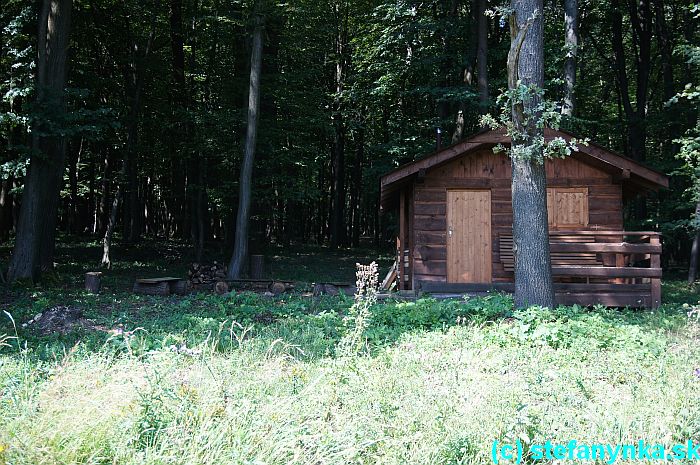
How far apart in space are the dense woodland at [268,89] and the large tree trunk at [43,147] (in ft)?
0.12

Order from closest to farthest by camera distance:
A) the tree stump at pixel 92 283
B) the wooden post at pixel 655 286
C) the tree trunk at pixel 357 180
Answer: the wooden post at pixel 655 286, the tree stump at pixel 92 283, the tree trunk at pixel 357 180

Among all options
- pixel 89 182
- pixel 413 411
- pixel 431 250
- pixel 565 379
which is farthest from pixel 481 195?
pixel 89 182

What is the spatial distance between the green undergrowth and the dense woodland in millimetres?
8982

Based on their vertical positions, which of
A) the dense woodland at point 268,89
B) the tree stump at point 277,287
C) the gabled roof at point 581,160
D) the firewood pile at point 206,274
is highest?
the dense woodland at point 268,89

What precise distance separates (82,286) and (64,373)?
11863 mm

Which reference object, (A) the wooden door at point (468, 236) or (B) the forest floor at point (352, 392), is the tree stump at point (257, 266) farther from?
(B) the forest floor at point (352, 392)

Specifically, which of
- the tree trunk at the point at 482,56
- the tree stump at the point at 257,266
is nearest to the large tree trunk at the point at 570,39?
the tree trunk at the point at 482,56

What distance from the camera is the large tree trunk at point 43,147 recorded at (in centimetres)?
1405

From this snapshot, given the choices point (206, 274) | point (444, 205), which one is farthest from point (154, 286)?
point (444, 205)

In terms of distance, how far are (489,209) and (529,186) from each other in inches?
205

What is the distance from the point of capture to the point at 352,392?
15.5 feet

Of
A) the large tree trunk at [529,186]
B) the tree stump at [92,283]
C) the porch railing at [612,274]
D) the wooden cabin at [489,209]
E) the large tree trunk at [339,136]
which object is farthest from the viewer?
the large tree trunk at [339,136]

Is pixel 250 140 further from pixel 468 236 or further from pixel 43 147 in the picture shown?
pixel 468 236

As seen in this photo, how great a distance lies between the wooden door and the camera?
14430 mm
